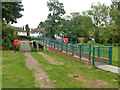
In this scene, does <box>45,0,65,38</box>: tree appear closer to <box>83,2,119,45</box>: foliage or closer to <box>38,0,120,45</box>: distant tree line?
<box>38,0,120,45</box>: distant tree line

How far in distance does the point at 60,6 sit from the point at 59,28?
6134 millimetres

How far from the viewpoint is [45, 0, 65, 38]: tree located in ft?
96.8

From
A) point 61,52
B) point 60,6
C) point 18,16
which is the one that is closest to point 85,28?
point 60,6

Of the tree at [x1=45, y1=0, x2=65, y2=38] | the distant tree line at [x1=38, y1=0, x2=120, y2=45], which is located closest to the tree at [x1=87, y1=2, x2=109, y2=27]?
the distant tree line at [x1=38, y1=0, x2=120, y2=45]

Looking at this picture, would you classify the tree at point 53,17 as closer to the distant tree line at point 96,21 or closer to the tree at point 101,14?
the distant tree line at point 96,21

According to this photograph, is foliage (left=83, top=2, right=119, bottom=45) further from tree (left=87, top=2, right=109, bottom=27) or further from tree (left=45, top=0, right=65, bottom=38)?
tree (left=45, top=0, right=65, bottom=38)

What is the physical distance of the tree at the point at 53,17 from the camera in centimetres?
2951

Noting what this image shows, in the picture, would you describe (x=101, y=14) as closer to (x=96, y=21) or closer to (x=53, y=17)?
(x=96, y=21)

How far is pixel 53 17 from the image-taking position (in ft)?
97.3

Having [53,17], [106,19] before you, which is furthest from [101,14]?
[53,17]

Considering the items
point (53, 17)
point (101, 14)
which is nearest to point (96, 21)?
point (101, 14)

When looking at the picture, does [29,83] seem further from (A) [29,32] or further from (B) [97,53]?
(A) [29,32]

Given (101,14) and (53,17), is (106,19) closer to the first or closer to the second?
(101,14)

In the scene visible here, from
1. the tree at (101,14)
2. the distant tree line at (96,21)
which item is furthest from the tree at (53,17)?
the tree at (101,14)
